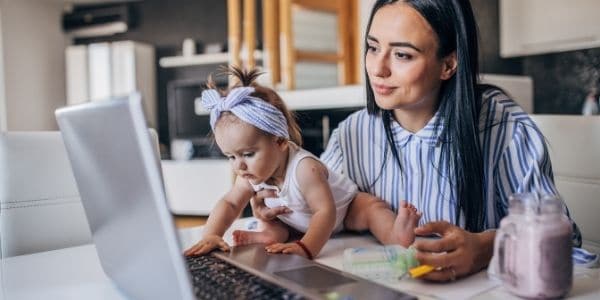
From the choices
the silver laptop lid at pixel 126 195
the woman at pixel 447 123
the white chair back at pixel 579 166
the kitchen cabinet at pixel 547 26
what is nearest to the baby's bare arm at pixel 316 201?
the woman at pixel 447 123

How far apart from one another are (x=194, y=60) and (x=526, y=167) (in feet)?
15.0

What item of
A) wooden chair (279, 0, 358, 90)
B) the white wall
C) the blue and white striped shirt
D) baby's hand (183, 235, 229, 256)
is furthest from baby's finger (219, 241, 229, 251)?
the white wall

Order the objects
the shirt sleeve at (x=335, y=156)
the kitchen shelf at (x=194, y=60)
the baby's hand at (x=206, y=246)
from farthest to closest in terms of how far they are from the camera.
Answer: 1. the kitchen shelf at (x=194, y=60)
2. the shirt sleeve at (x=335, y=156)
3. the baby's hand at (x=206, y=246)

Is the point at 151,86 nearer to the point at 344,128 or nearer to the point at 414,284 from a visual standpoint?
the point at 344,128

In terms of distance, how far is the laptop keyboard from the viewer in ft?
2.07

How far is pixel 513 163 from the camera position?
971 millimetres

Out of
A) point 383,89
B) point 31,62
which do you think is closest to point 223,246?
point 383,89

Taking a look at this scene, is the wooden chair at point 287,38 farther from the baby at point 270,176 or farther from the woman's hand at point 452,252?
the woman's hand at point 452,252

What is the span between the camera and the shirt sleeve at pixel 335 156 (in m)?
1.28

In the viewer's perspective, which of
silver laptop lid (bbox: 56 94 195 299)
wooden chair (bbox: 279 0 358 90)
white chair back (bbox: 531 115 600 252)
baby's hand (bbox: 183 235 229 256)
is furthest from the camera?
wooden chair (bbox: 279 0 358 90)

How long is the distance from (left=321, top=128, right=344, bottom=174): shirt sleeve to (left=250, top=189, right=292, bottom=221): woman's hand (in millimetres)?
261

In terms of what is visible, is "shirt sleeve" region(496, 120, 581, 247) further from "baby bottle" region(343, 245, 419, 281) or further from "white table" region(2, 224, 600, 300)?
"baby bottle" region(343, 245, 419, 281)

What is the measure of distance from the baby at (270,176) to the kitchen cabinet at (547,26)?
145cm

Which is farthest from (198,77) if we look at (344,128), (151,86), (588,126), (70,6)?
(588,126)
